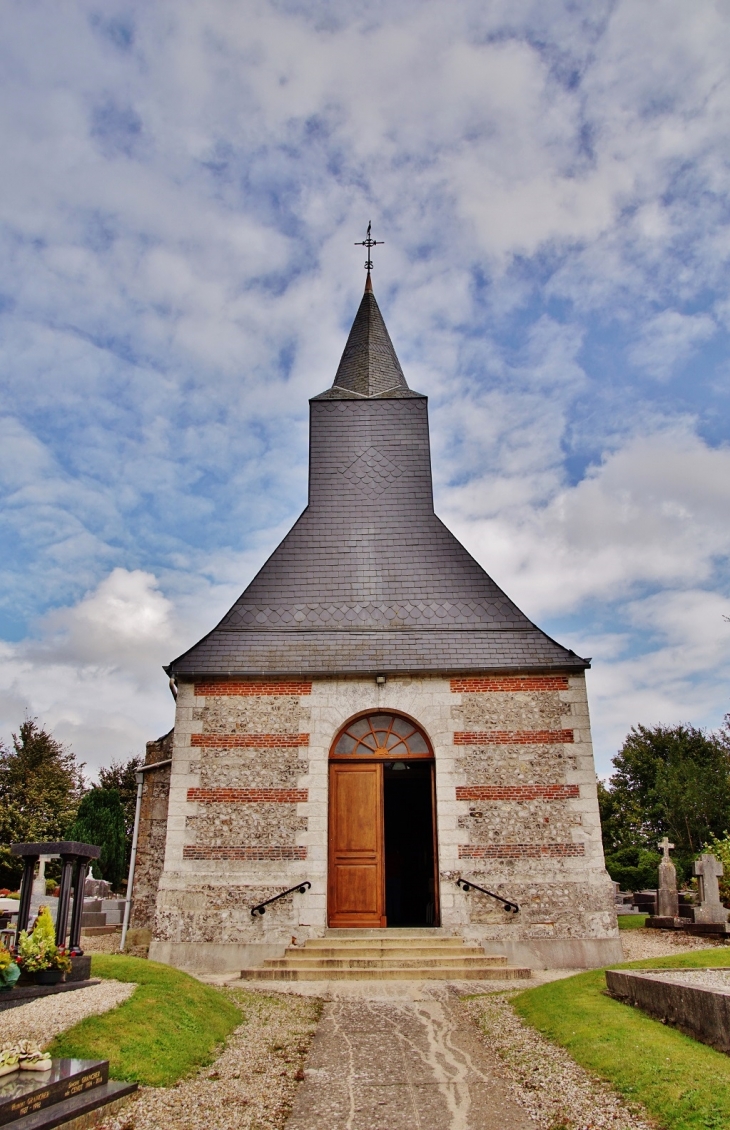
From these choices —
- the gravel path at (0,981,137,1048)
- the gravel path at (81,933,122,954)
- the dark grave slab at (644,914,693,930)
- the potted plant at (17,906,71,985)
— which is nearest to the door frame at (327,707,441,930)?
the gravel path at (81,933,122,954)

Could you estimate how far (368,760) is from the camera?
12.5m

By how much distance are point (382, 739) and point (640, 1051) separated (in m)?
7.37

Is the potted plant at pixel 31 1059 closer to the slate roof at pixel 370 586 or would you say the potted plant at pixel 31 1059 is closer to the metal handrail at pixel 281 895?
the metal handrail at pixel 281 895

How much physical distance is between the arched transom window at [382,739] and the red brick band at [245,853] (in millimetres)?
1625

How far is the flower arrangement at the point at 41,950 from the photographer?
6.02m

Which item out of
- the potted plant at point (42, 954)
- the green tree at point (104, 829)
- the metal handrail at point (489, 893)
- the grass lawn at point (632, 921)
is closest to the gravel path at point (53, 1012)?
the potted plant at point (42, 954)

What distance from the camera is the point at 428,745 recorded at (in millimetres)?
12406

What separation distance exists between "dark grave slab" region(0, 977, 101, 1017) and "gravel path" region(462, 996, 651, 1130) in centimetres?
340

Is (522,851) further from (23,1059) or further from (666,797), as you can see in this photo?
(666,797)

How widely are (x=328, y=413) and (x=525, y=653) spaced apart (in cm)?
643

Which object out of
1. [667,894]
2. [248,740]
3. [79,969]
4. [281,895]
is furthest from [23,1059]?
[667,894]

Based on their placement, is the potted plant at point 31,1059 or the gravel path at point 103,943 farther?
the gravel path at point 103,943

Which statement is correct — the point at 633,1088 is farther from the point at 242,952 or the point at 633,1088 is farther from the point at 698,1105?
the point at 242,952

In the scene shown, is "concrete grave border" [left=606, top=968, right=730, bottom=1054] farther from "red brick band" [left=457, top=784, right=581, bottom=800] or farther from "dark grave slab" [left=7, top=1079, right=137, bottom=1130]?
"red brick band" [left=457, top=784, right=581, bottom=800]
